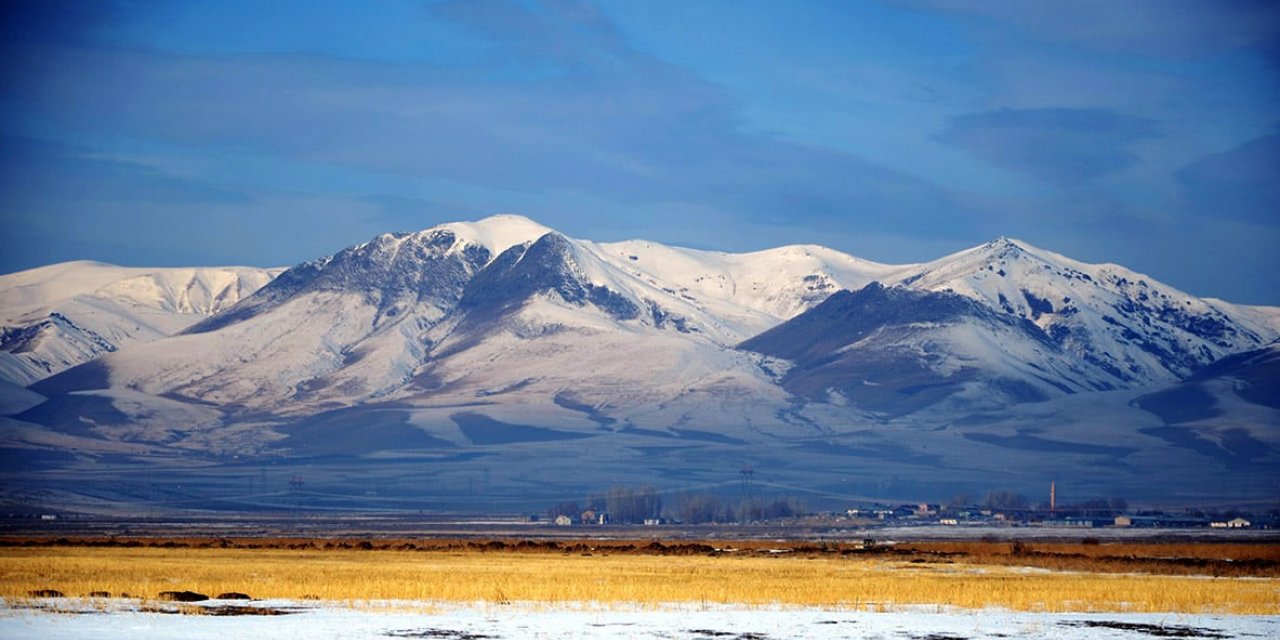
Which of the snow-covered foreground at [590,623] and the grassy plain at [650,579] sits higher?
the grassy plain at [650,579]

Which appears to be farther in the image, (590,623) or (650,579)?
(650,579)

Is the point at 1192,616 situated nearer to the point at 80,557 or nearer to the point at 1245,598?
the point at 1245,598

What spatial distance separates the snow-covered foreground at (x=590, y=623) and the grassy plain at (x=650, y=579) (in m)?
3.09

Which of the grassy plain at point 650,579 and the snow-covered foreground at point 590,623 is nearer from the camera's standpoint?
the snow-covered foreground at point 590,623

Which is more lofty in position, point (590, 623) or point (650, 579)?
point (650, 579)

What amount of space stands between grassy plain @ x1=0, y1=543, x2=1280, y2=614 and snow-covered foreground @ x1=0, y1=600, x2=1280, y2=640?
10.1ft

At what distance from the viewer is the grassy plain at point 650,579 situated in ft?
184

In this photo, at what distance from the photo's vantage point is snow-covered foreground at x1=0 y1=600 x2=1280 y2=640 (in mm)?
43750

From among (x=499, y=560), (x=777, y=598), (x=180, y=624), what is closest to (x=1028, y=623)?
(x=777, y=598)

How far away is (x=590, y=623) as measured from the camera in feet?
153

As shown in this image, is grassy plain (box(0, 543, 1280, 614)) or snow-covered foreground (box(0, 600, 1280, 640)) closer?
snow-covered foreground (box(0, 600, 1280, 640))

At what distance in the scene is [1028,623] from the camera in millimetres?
47625

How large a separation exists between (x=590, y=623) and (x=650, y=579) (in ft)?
72.3

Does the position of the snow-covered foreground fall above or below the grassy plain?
below
